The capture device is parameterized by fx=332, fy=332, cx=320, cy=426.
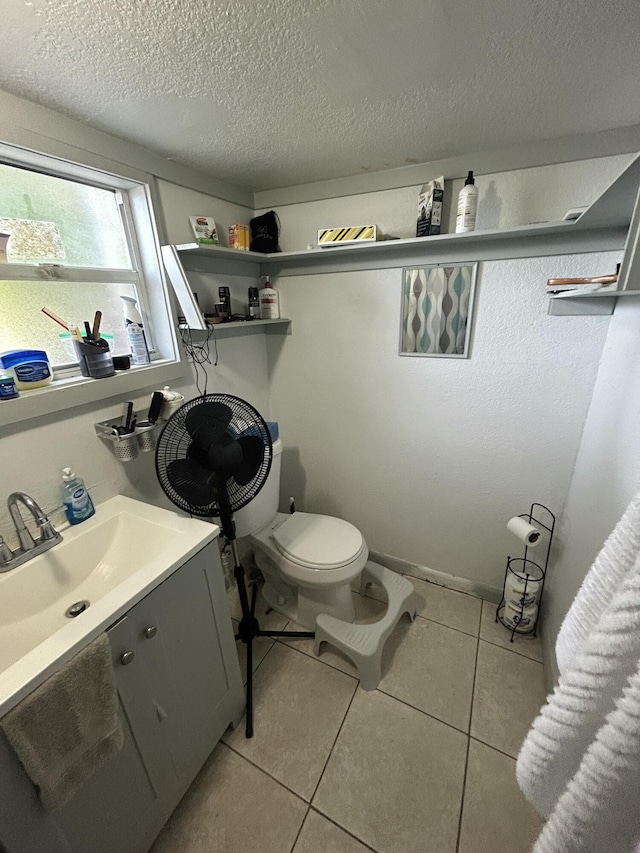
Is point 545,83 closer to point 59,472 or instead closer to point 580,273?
point 580,273

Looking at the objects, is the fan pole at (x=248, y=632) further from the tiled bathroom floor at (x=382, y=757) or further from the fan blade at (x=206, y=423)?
the fan blade at (x=206, y=423)

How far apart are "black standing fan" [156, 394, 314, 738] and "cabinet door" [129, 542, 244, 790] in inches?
7.3

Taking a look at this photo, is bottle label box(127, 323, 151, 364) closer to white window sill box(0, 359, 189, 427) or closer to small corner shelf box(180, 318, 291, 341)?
white window sill box(0, 359, 189, 427)

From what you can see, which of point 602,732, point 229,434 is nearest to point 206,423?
point 229,434

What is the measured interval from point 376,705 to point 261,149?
6.94 feet

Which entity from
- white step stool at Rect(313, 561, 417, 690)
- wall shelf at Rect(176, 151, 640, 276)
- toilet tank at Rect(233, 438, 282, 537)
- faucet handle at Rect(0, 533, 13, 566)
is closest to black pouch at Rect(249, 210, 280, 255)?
wall shelf at Rect(176, 151, 640, 276)

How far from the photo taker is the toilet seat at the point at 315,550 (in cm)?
141

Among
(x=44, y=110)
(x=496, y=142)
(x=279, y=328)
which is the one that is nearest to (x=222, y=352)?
(x=279, y=328)

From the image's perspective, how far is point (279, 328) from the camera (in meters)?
1.77

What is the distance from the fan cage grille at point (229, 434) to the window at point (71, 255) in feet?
1.32

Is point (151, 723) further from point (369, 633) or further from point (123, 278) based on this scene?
point (123, 278)

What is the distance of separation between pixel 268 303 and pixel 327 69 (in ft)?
3.01

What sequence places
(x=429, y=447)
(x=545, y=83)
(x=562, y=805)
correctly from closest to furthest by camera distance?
(x=562, y=805), (x=545, y=83), (x=429, y=447)

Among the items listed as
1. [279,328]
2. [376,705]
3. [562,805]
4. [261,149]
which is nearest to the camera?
Answer: [562,805]
